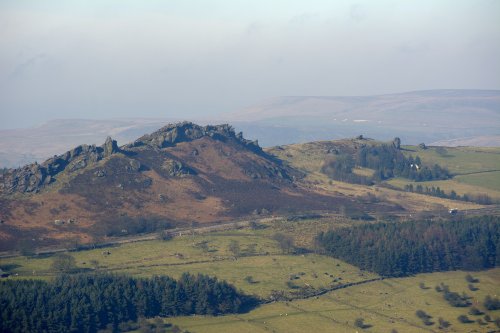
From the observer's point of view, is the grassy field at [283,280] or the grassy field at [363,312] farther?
the grassy field at [283,280]

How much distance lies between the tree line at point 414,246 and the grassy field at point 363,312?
28.6 feet

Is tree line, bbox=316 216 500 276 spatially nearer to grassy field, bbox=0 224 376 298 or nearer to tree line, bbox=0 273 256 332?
grassy field, bbox=0 224 376 298

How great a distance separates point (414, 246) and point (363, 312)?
132ft

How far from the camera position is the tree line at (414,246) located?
546ft

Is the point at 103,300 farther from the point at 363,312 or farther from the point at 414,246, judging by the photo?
the point at 414,246

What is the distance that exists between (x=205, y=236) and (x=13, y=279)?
5773 cm

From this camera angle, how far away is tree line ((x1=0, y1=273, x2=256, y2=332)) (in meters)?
122

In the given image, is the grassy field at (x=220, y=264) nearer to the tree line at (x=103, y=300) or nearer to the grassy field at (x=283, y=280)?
the grassy field at (x=283, y=280)

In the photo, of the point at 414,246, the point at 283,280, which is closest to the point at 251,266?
the point at 283,280

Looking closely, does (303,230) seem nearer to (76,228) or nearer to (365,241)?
(365,241)

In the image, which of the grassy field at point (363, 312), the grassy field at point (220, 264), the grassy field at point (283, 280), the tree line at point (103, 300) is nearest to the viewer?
the tree line at point (103, 300)

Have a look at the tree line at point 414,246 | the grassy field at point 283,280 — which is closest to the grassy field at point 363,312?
the grassy field at point 283,280

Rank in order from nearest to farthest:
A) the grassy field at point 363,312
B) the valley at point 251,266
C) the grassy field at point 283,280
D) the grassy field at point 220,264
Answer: the grassy field at point 363,312 → the grassy field at point 283,280 → the valley at point 251,266 → the grassy field at point 220,264

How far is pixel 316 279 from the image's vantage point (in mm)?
154125
